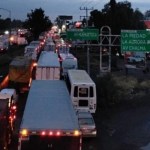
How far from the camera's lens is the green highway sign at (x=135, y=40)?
132 ft

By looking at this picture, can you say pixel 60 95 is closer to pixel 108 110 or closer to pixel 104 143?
pixel 104 143

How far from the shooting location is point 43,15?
474 feet

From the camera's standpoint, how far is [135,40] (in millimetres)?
40531

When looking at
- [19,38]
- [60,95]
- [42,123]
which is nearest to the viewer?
[42,123]

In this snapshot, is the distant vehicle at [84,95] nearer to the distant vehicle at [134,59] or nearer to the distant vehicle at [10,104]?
the distant vehicle at [10,104]

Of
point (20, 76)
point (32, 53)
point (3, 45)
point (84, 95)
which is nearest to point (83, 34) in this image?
point (20, 76)

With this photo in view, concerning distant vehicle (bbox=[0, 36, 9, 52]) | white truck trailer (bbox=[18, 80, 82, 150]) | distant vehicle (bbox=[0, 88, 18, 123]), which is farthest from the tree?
white truck trailer (bbox=[18, 80, 82, 150])

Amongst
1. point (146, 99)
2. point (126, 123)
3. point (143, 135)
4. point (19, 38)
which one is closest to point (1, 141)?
point (143, 135)

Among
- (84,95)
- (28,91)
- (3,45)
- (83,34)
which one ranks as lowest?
(3,45)

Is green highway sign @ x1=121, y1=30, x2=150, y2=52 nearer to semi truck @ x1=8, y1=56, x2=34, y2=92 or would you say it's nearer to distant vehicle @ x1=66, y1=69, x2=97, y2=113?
semi truck @ x1=8, y1=56, x2=34, y2=92

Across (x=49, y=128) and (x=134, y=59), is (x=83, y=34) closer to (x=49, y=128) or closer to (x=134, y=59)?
(x=49, y=128)

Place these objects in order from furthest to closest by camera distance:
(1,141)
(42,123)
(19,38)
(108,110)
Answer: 1. (19,38)
2. (108,110)
3. (1,141)
4. (42,123)

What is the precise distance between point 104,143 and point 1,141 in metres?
6.85

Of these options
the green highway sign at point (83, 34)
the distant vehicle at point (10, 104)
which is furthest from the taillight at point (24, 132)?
the green highway sign at point (83, 34)
